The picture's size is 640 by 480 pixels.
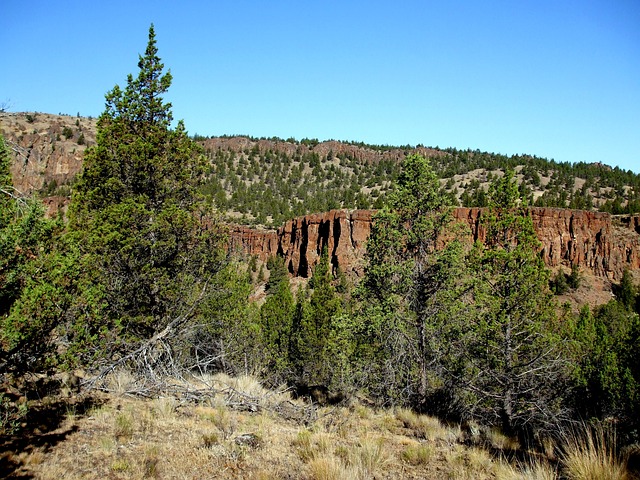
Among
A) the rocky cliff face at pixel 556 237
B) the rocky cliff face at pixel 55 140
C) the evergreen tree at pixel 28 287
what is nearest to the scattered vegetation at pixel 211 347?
the evergreen tree at pixel 28 287

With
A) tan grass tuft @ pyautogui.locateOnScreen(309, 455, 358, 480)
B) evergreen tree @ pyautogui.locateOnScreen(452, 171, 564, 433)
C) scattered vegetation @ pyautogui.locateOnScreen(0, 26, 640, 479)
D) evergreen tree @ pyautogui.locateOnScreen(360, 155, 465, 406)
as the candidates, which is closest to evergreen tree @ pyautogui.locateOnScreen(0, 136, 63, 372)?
scattered vegetation @ pyautogui.locateOnScreen(0, 26, 640, 479)

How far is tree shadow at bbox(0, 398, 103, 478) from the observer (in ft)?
14.2

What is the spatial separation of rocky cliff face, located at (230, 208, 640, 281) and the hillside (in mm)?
5786

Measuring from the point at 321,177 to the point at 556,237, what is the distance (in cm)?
6540

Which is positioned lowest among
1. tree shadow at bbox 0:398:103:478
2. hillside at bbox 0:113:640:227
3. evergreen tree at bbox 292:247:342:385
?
evergreen tree at bbox 292:247:342:385

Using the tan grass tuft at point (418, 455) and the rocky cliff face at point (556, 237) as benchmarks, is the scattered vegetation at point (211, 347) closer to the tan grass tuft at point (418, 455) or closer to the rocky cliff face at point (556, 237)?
the tan grass tuft at point (418, 455)

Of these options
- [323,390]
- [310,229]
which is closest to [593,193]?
[310,229]

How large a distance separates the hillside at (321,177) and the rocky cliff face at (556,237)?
5.79 meters

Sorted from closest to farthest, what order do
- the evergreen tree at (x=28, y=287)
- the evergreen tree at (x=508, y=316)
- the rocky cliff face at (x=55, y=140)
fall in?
the evergreen tree at (x=28, y=287)
the evergreen tree at (x=508, y=316)
the rocky cliff face at (x=55, y=140)

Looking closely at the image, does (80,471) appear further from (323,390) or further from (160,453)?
(323,390)

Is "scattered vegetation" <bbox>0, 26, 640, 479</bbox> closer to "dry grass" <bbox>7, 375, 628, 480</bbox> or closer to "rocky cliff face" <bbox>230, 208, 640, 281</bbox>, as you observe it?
"dry grass" <bbox>7, 375, 628, 480</bbox>

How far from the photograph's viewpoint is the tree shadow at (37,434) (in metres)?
4.32

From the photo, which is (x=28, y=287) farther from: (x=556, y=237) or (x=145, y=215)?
(x=556, y=237)

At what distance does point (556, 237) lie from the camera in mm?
67625
